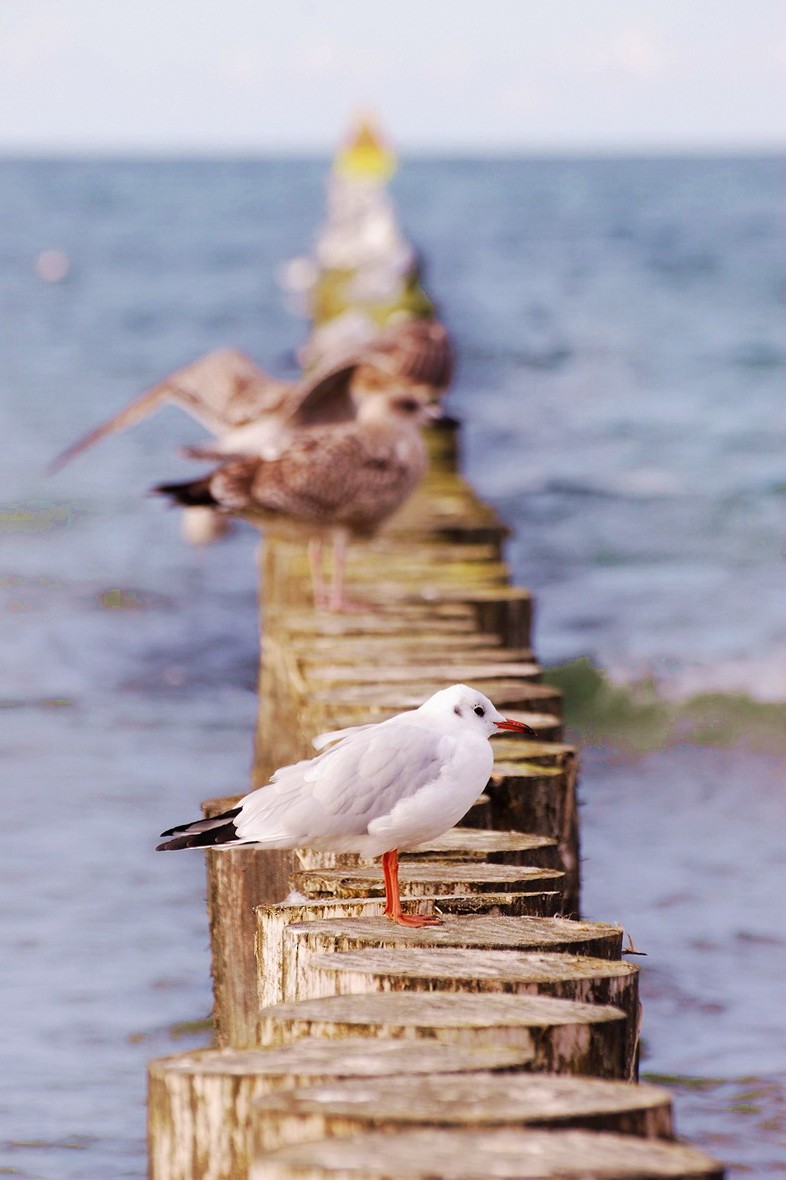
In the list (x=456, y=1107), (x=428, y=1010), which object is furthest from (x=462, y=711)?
(x=456, y=1107)

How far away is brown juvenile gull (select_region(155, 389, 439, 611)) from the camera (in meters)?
6.87

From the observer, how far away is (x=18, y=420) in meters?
22.2

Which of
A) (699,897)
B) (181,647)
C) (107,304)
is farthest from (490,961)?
(107,304)

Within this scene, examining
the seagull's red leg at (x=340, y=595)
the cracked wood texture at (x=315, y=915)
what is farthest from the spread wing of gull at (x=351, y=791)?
the seagull's red leg at (x=340, y=595)

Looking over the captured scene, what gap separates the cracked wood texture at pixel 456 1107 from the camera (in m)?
2.32

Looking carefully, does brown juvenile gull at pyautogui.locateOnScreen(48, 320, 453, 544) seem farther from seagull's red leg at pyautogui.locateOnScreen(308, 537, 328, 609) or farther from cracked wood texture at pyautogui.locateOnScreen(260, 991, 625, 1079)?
cracked wood texture at pyautogui.locateOnScreen(260, 991, 625, 1079)

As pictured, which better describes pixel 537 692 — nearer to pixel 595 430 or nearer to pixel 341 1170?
pixel 341 1170

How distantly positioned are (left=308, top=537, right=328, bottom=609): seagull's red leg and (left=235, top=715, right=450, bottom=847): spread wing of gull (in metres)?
3.24

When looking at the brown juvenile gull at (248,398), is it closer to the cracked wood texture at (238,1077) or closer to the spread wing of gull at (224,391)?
the spread wing of gull at (224,391)

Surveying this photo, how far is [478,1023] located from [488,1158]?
18.7 inches

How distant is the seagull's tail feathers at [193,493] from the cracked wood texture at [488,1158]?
4506 mm

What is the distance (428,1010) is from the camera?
9.11 ft

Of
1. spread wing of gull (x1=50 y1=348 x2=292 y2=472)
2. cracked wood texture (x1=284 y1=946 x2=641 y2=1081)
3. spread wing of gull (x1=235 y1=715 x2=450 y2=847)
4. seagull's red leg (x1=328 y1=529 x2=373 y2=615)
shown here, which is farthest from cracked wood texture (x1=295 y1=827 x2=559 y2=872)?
spread wing of gull (x1=50 y1=348 x2=292 y2=472)

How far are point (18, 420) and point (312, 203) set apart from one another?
50.1m
